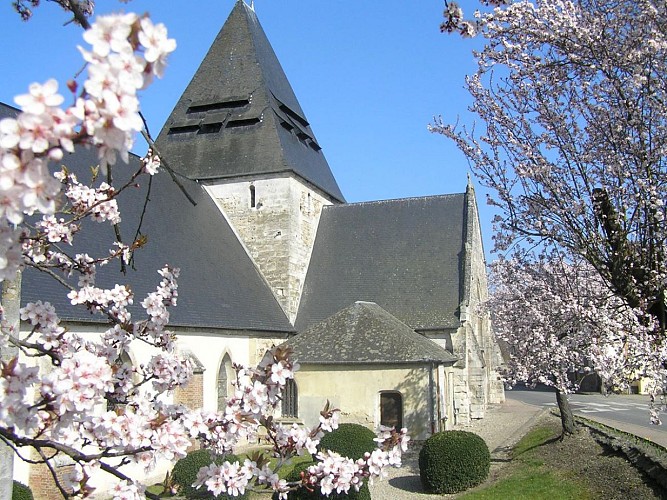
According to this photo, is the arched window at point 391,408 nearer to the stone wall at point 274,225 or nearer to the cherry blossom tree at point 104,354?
the stone wall at point 274,225

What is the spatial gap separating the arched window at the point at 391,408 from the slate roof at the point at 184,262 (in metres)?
4.36

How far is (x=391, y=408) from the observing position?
16312 millimetres

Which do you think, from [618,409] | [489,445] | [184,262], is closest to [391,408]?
[489,445]

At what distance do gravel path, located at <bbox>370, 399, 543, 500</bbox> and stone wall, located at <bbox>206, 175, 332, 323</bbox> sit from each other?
7.19 meters

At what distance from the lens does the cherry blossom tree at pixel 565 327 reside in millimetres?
8258

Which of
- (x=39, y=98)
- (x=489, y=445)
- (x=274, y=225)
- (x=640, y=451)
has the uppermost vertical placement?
(x=274, y=225)

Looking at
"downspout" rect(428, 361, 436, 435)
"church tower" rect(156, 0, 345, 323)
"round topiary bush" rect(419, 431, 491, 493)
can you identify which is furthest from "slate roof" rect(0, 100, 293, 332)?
"round topiary bush" rect(419, 431, 491, 493)

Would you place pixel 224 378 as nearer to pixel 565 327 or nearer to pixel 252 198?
pixel 252 198

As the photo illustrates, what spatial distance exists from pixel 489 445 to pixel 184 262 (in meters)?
9.81

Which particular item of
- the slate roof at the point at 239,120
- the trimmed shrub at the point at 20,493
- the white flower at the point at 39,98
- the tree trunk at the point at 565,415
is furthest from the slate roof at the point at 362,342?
the white flower at the point at 39,98

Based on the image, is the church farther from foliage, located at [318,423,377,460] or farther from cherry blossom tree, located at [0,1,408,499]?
cherry blossom tree, located at [0,1,408,499]

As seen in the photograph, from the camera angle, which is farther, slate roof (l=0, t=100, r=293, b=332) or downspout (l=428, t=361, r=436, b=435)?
downspout (l=428, t=361, r=436, b=435)

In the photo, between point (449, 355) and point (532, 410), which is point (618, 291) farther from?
point (532, 410)

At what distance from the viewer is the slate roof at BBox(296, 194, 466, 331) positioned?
20484 millimetres
